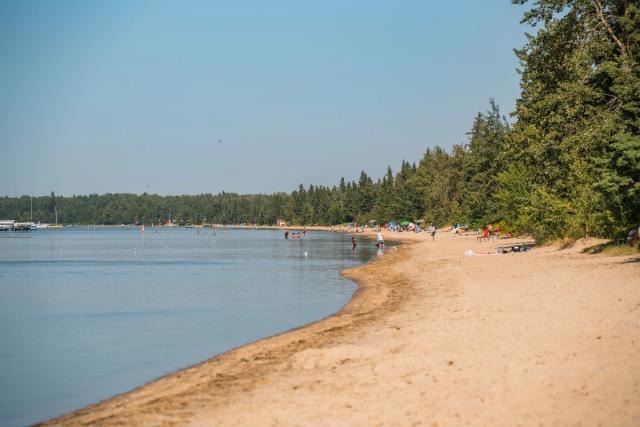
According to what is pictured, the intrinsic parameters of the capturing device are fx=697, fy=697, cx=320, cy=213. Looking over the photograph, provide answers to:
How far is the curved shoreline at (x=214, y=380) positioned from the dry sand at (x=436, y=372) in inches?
2.4

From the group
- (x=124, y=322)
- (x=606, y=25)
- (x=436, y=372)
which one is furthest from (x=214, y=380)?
(x=606, y=25)

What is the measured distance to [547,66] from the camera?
124ft

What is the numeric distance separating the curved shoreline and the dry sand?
6 centimetres

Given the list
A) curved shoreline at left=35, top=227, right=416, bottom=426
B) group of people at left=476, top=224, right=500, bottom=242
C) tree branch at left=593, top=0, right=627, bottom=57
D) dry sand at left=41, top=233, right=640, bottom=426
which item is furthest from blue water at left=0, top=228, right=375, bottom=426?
group of people at left=476, top=224, right=500, bottom=242

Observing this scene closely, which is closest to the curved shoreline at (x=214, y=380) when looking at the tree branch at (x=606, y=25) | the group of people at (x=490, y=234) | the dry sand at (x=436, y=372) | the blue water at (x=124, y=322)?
the dry sand at (x=436, y=372)

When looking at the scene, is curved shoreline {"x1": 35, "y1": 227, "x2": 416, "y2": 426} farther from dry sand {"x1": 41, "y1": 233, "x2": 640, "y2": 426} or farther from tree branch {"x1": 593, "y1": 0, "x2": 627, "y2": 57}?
tree branch {"x1": 593, "y1": 0, "x2": 627, "y2": 57}

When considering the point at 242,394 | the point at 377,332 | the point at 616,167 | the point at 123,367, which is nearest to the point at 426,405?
the point at 242,394

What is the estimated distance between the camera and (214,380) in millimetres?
16641

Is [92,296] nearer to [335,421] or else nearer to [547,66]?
[547,66]

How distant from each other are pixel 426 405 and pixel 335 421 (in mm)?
1656

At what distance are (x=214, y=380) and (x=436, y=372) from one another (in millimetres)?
5423

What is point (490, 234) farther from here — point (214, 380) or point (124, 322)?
point (214, 380)

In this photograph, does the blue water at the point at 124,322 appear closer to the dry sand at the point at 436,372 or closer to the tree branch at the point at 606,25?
the dry sand at the point at 436,372

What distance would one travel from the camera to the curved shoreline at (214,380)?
14031mm
